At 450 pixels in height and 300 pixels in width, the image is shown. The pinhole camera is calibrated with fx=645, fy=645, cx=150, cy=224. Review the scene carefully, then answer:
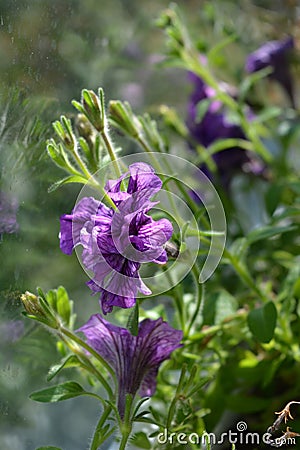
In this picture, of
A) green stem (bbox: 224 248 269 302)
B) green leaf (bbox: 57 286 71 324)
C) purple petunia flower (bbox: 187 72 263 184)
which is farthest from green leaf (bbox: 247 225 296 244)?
purple petunia flower (bbox: 187 72 263 184)

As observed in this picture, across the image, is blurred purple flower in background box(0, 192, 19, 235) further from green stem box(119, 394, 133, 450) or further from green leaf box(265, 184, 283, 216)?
green leaf box(265, 184, 283, 216)

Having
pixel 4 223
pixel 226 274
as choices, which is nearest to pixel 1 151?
pixel 4 223

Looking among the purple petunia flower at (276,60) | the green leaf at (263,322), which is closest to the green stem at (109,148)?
the green leaf at (263,322)

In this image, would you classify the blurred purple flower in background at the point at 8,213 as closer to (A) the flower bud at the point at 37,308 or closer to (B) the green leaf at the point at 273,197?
(A) the flower bud at the point at 37,308

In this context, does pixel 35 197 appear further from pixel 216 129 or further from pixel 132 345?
pixel 216 129

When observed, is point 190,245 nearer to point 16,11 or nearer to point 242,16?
point 16,11
